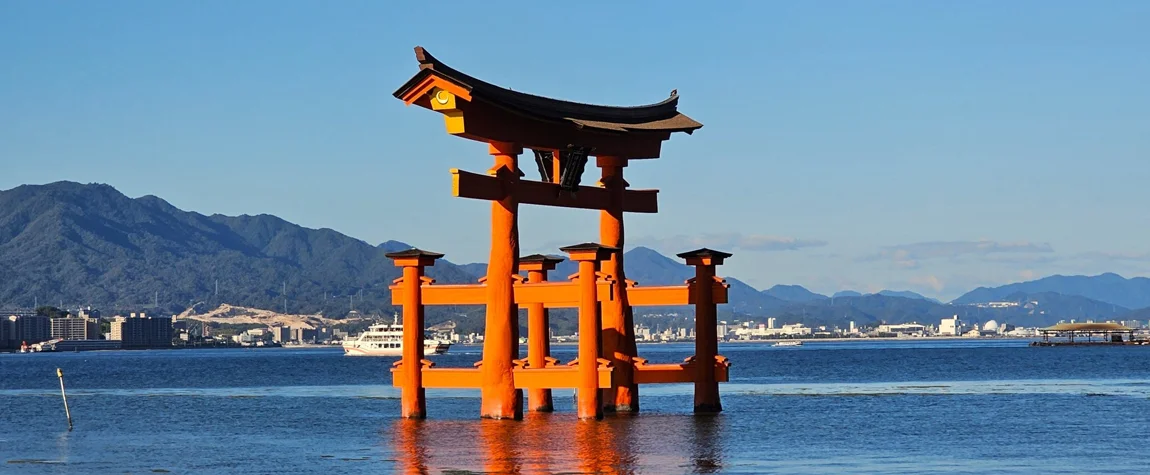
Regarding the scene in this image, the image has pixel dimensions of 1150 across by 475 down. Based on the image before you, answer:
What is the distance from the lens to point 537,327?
45.6m

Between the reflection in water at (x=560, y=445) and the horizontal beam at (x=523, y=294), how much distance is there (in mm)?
3365

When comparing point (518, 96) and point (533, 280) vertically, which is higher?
point (518, 96)

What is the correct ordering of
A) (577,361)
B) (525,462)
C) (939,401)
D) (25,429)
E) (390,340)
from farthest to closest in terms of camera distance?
(390,340)
(939,401)
(25,429)
(577,361)
(525,462)

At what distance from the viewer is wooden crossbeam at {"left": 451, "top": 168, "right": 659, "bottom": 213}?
41344mm

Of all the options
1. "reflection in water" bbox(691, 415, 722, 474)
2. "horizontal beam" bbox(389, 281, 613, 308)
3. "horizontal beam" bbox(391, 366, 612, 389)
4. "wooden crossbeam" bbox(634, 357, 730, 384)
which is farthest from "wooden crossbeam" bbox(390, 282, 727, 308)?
"reflection in water" bbox(691, 415, 722, 474)

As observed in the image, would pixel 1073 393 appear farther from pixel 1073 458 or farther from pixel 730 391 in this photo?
pixel 1073 458

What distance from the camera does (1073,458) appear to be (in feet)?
122

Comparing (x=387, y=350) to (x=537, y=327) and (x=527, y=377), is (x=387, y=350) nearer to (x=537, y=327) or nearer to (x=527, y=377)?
(x=537, y=327)

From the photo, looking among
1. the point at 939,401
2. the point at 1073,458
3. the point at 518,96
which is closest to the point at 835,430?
the point at 1073,458

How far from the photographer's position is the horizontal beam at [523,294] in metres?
42.9

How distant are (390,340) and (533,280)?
152232mm

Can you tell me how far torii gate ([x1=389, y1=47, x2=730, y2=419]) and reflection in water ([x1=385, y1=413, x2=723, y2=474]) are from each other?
1.07 metres

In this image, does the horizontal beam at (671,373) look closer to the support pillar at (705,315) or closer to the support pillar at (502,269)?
the support pillar at (705,315)

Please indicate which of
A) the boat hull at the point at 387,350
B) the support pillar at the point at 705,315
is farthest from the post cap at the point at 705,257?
the boat hull at the point at 387,350
